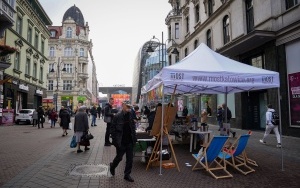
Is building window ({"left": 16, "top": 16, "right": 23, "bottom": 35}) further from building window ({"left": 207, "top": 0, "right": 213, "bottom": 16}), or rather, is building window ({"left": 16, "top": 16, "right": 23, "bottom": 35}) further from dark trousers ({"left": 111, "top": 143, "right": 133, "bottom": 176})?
dark trousers ({"left": 111, "top": 143, "right": 133, "bottom": 176})

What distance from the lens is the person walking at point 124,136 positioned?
6.18 metres

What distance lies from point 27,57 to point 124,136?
28.5 m

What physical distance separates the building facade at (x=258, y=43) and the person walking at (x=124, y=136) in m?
10.8

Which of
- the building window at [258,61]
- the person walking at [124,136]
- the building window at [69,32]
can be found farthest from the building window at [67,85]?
the person walking at [124,136]

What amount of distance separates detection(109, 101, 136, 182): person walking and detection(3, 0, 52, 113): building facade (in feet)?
64.8

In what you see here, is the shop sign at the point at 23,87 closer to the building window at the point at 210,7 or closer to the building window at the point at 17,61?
the building window at the point at 17,61

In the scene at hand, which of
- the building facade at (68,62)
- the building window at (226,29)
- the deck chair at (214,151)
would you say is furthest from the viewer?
the building facade at (68,62)

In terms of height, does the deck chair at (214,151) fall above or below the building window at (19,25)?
below

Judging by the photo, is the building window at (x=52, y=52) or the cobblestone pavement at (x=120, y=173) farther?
the building window at (x=52, y=52)

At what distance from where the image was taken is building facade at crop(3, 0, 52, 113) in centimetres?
2624

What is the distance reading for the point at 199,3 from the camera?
1080 inches

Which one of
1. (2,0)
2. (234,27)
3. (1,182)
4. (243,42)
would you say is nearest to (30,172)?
(1,182)

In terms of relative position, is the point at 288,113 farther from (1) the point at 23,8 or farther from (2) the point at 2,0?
(1) the point at 23,8

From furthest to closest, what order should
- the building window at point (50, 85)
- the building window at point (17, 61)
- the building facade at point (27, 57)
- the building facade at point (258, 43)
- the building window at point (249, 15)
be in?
the building window at point (50, 85), the building window at point (17, 61), the building facade at point (27, 57), the building window at point (249, 15), the building facade at point (258, 43)
